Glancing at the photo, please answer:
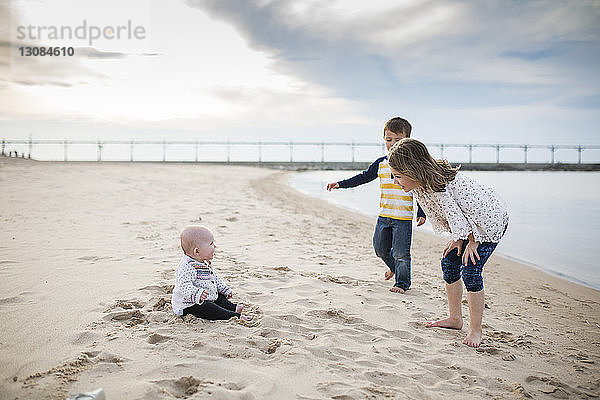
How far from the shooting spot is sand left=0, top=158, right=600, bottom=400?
2.44 meters

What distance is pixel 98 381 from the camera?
2.35 m

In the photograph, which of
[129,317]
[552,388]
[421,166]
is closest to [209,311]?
[129,317]

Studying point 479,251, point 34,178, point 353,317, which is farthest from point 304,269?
point 34,178

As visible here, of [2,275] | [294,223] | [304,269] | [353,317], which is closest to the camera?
[353,317]

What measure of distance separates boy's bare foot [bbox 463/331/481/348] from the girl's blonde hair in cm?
111

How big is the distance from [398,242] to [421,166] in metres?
1.65

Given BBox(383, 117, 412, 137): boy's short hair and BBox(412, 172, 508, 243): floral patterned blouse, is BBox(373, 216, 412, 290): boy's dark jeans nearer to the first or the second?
BBox(383, 117, 412, 137): boy's short hair

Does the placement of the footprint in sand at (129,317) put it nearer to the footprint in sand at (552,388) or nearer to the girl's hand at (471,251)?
the girl's hand at (471,251)

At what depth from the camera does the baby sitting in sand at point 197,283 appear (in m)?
3.27

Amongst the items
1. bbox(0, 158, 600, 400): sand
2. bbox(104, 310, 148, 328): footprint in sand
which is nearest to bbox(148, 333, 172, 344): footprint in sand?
bbox(0, 158, 600, 400): sand

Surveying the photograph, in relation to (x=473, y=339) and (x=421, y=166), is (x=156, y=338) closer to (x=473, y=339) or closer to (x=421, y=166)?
(x=421, y=166)

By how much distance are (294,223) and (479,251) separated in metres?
5.88

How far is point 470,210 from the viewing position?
3004mm

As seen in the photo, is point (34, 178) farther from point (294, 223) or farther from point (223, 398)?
point (223, 398)
